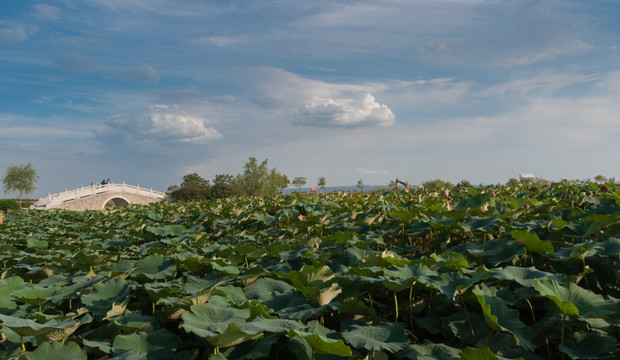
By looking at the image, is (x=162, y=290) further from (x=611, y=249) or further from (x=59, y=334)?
(x=611, y=249)

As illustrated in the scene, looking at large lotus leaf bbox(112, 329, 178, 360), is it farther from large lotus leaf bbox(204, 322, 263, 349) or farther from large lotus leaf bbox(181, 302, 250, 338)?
large lotus leaf bbox(204, 322, 263, 349)

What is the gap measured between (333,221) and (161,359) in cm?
277

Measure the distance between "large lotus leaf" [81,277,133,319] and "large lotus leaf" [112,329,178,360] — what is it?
0.28 m

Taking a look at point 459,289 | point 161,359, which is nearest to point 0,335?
point 161,359

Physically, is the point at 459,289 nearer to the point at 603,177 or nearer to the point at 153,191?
the point at 603,177

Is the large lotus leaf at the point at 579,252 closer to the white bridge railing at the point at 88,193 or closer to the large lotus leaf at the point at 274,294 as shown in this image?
the large lotus leaf at the point at 274,294

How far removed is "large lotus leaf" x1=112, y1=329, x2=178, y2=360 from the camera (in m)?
1.53

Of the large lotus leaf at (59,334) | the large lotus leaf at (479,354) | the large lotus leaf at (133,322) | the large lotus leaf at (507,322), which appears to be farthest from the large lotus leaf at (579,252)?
the large lotus leaf at (59,334)

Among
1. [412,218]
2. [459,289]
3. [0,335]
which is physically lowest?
[0,335]

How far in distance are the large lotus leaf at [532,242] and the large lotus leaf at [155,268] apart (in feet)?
6.22

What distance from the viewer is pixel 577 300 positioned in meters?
1.58

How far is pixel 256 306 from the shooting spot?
5.18ft

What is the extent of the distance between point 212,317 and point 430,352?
81cm

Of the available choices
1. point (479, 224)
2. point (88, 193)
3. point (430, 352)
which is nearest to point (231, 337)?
point (430, 352)
